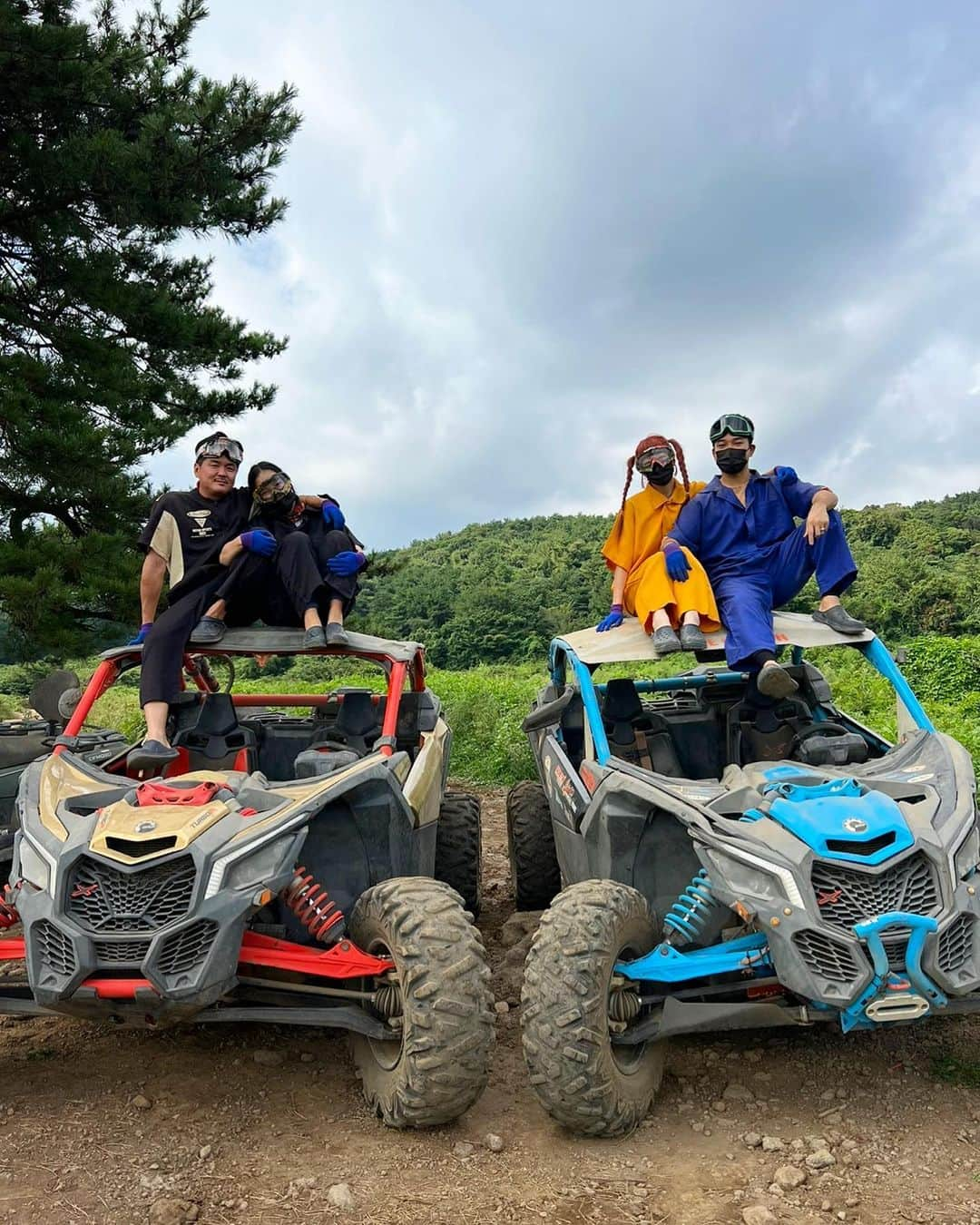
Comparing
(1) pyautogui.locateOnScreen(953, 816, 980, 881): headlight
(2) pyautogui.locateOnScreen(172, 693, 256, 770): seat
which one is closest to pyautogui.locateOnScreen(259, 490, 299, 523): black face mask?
(2) pyautogui.locateOnScreen(172, 693, 256, 770): seat

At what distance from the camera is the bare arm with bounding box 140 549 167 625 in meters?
5.36

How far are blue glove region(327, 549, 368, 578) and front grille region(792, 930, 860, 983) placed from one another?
301 centimetres

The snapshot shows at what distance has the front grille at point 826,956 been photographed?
10.1 feet

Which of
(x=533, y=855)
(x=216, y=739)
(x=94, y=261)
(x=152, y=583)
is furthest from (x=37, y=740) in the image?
(x=94, y=261)

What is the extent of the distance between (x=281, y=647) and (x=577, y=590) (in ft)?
90.8

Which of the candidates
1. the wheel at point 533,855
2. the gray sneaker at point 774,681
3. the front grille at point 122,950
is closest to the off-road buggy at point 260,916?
the front grille at point 122,950

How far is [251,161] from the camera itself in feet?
33.0

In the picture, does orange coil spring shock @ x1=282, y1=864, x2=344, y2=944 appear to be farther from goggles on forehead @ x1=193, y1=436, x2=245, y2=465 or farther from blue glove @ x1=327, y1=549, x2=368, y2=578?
goggles on forehead @ x1=193, y1=436, x2=245, y2=465

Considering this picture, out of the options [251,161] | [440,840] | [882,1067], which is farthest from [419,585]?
[882,1067]

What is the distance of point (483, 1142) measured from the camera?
3.36 m

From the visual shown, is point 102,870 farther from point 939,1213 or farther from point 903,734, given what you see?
point 903,734

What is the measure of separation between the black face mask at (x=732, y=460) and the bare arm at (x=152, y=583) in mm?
3079

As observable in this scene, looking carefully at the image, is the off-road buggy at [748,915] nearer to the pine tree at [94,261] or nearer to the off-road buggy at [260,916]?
the off-road buggy at [260,916]

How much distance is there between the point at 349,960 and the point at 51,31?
917 cm
